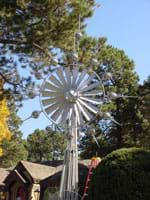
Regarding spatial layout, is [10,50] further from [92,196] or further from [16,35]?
[92,196]

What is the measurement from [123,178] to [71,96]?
3.18m

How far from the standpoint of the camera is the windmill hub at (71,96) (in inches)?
473

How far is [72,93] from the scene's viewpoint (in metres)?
12.0

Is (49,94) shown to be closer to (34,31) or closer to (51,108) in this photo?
(51,108)

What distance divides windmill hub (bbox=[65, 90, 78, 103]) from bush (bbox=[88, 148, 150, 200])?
2359 mm

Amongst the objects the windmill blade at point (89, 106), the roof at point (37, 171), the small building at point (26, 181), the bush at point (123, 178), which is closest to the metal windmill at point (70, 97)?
the windmill blade at point (89, 106)

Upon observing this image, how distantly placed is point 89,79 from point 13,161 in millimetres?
36712

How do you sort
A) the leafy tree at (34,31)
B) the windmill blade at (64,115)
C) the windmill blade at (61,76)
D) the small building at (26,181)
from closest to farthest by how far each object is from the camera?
the windmill blade at (64,115) → the windmill blade at (61,76) → the leafy tree at (34,31) → the small building at (26,181)

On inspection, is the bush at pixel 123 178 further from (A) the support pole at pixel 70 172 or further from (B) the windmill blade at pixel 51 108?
(B) the windmill blade at pixel 51 108

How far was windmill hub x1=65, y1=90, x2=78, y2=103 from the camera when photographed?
12016 mm

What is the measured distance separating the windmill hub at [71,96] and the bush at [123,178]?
7.74 feet

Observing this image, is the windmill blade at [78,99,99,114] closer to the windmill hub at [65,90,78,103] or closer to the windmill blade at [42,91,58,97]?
the windmill hub at [65,90,78,103]

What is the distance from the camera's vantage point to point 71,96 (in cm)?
1201

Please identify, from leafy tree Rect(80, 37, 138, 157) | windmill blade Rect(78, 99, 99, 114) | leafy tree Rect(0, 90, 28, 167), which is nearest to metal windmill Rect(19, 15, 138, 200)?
windmill blade Rect(78, 99, 99, 114)
